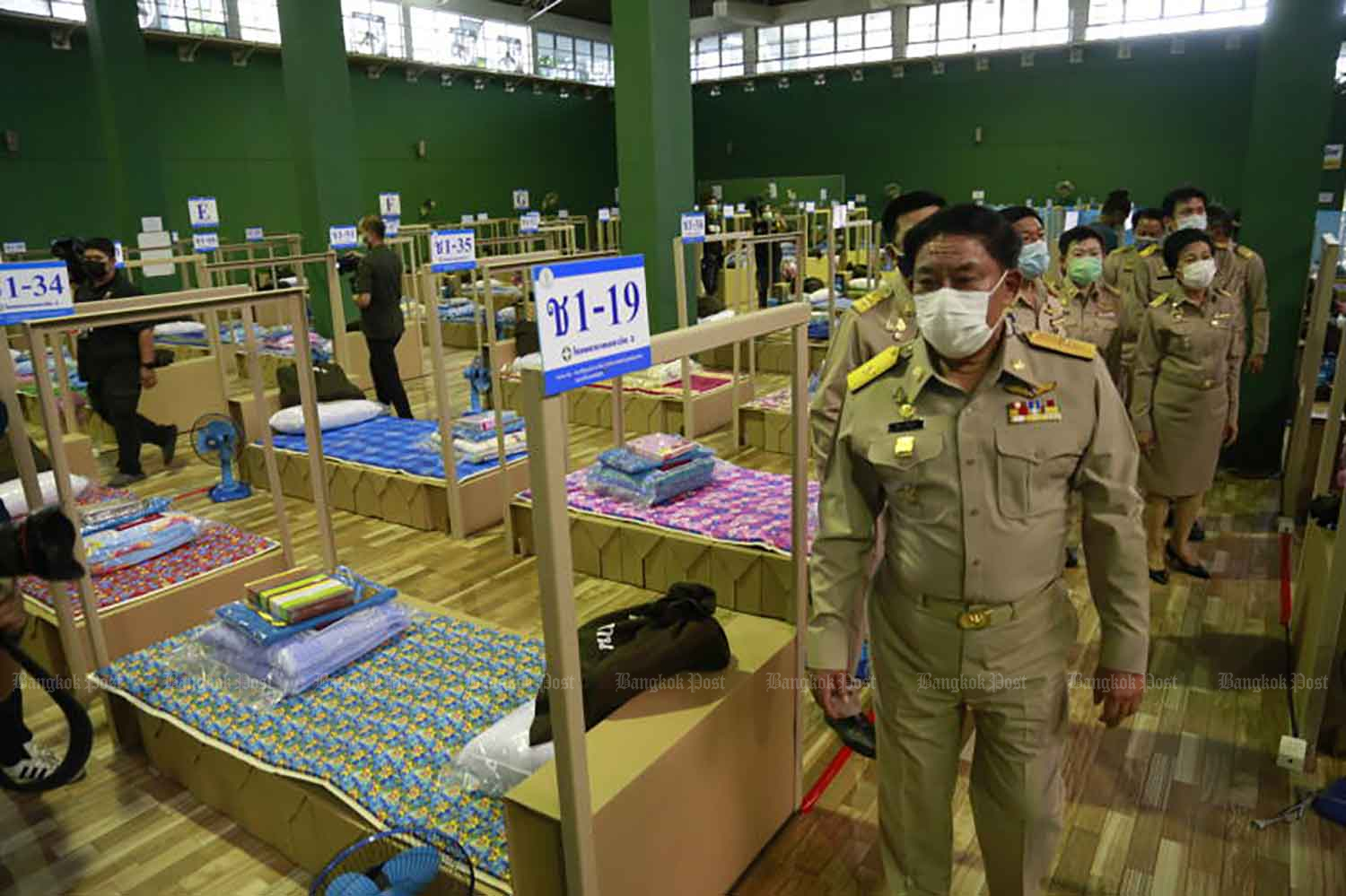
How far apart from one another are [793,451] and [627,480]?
1.91 m

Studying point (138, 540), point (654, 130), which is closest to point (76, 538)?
point (138, 540)

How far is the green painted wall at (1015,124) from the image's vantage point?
44.1 ft

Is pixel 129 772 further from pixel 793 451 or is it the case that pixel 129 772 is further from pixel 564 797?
pixel 793 451

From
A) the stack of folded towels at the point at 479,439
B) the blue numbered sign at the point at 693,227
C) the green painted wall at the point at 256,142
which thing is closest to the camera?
the stack of folded towels at the point at 479,439

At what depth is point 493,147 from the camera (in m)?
16.4

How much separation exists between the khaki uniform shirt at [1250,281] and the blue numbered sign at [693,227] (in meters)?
3.09

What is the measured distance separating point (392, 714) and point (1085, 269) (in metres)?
3.44

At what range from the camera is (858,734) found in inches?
114

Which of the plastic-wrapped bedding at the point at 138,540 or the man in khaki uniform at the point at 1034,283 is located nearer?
the man in khaki uniform at the point at 1034,283

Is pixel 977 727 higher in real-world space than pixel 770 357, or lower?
higher

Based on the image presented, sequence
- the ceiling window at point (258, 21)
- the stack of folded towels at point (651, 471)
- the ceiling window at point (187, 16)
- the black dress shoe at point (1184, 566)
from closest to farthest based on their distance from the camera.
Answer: the black dress shoe at point (1184, 566)
the stack of folded towels at point (651, 471)
the ceiling window at point (187, 16)
the ceiling window at point (258, 21)

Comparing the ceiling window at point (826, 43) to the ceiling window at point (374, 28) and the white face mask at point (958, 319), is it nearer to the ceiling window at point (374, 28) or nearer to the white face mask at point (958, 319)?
the ceiling window at point (374, 28)

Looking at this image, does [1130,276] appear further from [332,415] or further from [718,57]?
[718,57]

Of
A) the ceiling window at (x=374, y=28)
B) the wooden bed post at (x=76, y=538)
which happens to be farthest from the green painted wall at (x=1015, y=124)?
the wooden bed post at (x=76, y=538)
